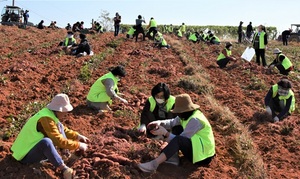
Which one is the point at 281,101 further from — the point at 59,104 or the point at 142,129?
the point at 59,104

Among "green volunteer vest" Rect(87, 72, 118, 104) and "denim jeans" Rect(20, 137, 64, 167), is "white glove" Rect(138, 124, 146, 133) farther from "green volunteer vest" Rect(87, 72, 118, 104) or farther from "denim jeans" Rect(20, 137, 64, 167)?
"green volunteer vest" Rect(87, 72, 118, 104)

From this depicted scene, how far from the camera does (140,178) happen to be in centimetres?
423

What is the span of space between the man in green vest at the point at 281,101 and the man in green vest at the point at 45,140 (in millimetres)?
4241

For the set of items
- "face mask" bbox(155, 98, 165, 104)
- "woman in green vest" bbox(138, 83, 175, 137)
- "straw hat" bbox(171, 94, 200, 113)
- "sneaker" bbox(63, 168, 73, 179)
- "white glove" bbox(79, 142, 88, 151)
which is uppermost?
"straw hat" bbox(171, 94, 200, 113)

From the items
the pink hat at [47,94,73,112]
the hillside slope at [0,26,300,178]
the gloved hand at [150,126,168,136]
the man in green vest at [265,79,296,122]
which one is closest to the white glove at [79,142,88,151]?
the hillside slope at [0,26,300,178]

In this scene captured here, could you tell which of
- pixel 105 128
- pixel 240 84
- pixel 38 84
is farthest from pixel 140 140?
pixel 240 84

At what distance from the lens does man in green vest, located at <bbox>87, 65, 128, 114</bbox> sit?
670 cm

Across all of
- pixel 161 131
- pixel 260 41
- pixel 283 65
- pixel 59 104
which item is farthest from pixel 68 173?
pixel 260 41

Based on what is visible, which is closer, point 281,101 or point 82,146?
point 82,146

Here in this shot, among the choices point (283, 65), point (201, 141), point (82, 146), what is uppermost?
point (283, 65)

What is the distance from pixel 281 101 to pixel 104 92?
3.38 metres

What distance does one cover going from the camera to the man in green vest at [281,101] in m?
6.83

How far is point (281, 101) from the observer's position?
277 inches

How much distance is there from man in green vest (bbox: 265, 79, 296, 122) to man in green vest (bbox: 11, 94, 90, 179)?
13.9 feet
